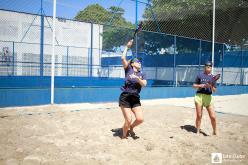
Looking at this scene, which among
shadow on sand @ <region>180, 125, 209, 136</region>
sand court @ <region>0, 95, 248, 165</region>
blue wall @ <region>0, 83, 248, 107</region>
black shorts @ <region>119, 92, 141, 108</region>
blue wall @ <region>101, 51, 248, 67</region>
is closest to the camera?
sand court @ <region>0, 95, 248, 165</region>

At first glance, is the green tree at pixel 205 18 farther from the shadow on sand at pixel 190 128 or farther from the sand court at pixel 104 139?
the shadow on sand at pixel 190 128

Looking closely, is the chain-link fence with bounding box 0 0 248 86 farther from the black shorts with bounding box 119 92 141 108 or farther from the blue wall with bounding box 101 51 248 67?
the black shorts with bounding box 119 92 141 108

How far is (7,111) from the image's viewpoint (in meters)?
8.56

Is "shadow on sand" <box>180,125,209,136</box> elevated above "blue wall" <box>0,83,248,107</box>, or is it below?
below

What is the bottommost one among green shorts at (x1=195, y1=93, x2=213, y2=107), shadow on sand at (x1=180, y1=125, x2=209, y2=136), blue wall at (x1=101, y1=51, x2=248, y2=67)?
shadow on sand at (x1=180, y1=125, x2=209, y2=136)

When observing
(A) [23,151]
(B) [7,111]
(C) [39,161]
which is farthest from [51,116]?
(C) [39,161]

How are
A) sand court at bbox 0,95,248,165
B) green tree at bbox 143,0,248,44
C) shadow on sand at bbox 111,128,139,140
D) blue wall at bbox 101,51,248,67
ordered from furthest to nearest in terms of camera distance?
green tree at bbox 143,0,248,44 → blue wall at bbox 101,51,248,67 → shadow on sand at bbox 111,128,139,140 → sand court at bbox 0,95,248,165

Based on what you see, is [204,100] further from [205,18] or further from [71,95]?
[205,18]

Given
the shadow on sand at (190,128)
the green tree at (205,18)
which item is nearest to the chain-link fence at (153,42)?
the green tree at (205,18)

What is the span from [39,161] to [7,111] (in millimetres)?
4868

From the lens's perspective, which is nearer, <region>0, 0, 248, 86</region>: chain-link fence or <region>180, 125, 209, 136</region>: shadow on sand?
<region>180, 125, 209, 136</region>: shadow on sand

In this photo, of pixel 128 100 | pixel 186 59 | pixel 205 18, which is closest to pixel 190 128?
pixel 128 100

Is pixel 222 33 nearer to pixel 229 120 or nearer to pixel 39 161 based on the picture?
pixel 229 120

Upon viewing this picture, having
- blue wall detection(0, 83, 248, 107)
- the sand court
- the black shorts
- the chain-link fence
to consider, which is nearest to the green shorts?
the sand court
